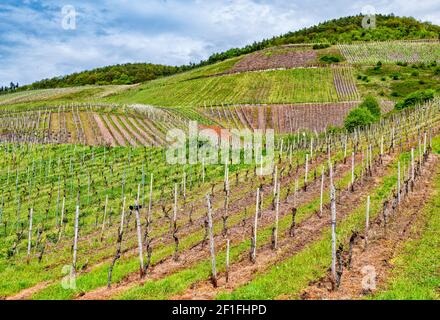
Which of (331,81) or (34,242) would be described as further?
(331,81)

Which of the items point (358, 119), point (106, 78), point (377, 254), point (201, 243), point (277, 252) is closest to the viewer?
point (377, 254)

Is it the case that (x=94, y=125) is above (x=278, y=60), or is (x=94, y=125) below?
below

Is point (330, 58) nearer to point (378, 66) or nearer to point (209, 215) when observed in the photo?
point (378, 66)

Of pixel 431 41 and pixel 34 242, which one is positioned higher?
pixel 431 41

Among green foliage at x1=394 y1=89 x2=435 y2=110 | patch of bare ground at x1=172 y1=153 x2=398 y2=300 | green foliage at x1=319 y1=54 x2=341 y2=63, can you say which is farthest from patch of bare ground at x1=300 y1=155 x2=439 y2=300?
green foliage at x1=319 y1=54 x2=341 y2=63

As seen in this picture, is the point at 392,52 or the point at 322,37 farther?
the point at 322,37

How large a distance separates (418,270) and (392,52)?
4856 inches

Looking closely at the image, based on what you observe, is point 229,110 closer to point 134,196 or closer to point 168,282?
point 134,196

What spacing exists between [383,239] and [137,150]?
28096 mm

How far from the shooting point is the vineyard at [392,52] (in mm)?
116000

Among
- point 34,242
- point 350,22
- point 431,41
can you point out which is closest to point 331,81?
point 431,41

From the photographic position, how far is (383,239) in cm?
1667

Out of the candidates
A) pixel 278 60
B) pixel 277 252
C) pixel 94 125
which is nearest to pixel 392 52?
pixel 278 60

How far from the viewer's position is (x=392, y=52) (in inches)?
4926
